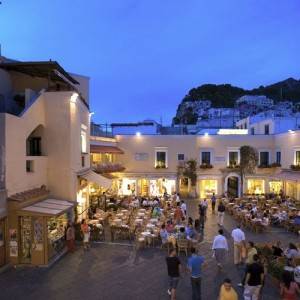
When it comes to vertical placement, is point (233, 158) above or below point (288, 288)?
above

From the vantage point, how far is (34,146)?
17266 millimetres

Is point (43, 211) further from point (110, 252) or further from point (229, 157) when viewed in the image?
point (229, 157)

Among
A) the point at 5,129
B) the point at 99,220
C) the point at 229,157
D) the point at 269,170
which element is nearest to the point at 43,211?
the point at 5,129

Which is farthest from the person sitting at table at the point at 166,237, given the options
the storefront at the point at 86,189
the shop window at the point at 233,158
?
the shop window at the point at 233,158

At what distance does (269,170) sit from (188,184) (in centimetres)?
831

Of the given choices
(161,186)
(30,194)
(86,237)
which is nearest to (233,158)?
(161,186)

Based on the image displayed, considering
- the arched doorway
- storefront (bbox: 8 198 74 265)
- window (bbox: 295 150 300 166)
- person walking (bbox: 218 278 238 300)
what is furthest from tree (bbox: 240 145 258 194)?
person walking (bbox: 218 278 238 300)

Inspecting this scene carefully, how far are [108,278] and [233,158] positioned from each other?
79.1ft

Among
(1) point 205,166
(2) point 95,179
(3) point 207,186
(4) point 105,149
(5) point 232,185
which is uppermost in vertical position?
(4) point 105,149

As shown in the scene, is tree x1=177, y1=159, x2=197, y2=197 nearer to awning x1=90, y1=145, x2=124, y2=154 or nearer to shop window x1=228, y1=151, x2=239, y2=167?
shop window x1=228, y1=151, x2=239, y2=167

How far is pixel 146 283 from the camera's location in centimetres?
1151

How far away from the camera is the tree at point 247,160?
3277 cm

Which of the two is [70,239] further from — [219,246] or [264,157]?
[264,157]

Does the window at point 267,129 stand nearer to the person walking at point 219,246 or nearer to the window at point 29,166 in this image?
the person walking at point 219,246
